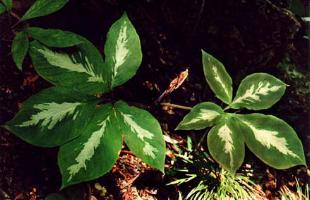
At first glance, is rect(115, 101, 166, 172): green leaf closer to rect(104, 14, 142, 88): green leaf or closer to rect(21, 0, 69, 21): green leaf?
rect(104, 14, 142, 88): green leaf

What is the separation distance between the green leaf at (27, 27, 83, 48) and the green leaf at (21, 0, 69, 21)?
66 mm

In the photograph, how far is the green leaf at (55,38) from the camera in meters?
1.02

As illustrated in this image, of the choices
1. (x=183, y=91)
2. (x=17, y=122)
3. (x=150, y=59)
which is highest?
(x=17, y=122)

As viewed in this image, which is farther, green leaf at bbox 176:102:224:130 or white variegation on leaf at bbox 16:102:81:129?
green leaf at bbox 176:102:224:130

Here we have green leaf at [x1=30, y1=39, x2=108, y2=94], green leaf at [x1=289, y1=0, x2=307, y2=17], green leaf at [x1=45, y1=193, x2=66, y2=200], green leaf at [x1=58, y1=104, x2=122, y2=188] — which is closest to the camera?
green leaf at [x1=58, y1=104, x2=122, y2=188]

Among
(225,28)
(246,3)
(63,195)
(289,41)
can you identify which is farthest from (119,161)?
(289,41)

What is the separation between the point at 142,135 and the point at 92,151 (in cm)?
15

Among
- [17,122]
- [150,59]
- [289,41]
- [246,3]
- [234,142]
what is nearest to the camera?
[17,122]

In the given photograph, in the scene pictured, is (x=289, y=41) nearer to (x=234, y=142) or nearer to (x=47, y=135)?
(x=234, y=142)

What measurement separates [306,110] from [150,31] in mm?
947

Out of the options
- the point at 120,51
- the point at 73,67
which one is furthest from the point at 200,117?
the point at 73,67

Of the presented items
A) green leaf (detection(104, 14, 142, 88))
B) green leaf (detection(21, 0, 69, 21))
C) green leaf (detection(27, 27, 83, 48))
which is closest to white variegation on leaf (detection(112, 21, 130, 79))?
green leaf (detection(104, 14, 142, 88))

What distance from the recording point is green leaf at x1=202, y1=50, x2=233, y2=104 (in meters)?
1.19

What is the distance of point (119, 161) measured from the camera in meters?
1.32
